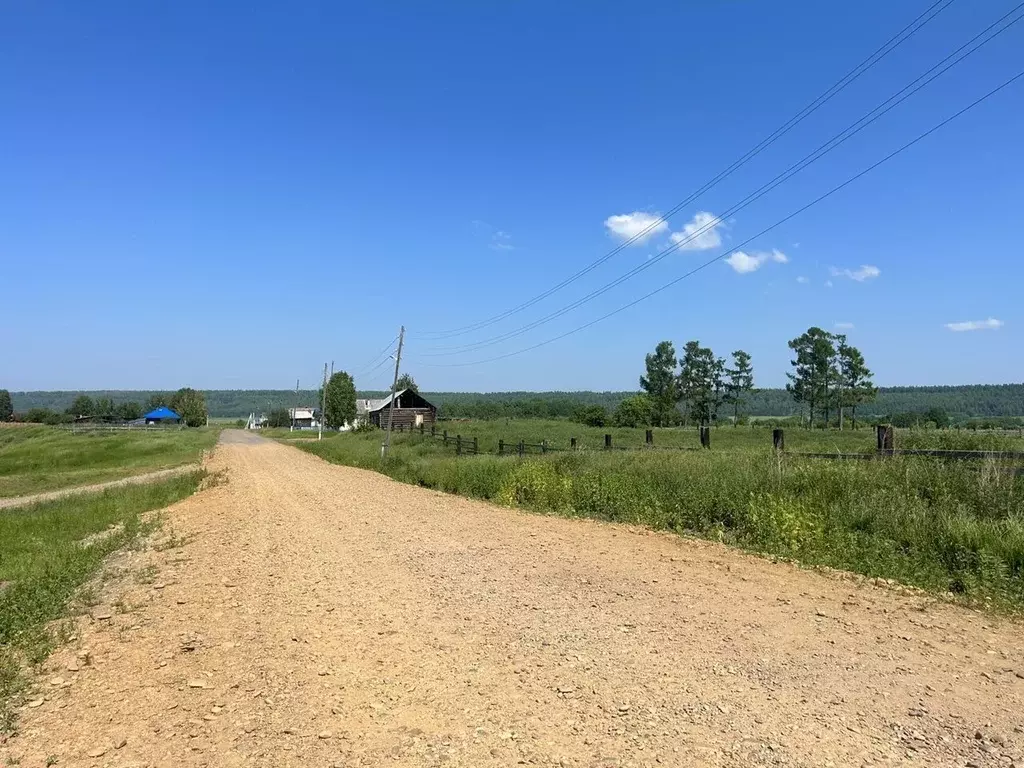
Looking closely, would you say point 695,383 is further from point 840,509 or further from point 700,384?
point 840,509

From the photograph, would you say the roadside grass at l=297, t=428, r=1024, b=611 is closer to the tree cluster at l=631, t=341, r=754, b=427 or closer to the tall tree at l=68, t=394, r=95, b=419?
the tree cluster at l=631, t=341, r=754, b=427

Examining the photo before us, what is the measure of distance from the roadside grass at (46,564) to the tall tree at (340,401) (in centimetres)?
8092

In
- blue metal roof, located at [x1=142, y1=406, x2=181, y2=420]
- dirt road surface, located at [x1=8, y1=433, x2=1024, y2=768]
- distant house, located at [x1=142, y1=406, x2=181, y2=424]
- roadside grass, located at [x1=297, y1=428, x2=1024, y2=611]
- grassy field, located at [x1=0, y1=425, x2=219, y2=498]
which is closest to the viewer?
dirt road surface, located at [x1=8, y1=433, x2=1024, y2=768]

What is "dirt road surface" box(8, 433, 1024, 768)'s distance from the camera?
12.6ft

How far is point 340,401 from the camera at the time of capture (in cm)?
10306

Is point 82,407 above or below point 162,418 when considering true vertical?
above

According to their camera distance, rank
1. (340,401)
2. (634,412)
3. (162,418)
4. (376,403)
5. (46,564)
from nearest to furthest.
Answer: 1. (46,564)
2. (634,412)
3. (340,401)
4. (376,403)
5. (162,418)

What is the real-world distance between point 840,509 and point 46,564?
1166cm

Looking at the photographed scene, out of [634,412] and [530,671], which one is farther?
[634,412]

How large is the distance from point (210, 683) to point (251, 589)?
3080mm

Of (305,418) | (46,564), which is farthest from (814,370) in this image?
(305,418)

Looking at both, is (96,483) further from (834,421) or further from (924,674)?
(834,421)

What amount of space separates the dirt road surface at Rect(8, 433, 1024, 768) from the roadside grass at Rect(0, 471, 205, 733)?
280mm

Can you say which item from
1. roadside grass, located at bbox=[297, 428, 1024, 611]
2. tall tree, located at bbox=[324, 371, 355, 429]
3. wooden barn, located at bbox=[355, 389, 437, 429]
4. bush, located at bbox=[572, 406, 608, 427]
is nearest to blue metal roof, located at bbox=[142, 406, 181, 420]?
tall tree, located at bbox=[324, 371, 355, 429]
